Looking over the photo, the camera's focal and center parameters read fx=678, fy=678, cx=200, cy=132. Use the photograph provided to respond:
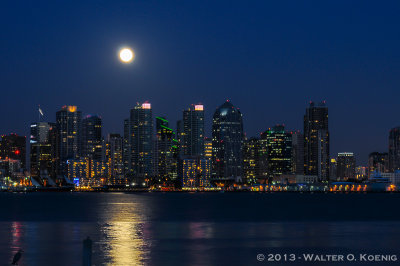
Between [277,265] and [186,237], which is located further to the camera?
[186,237]

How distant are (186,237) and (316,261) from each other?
55.7ft

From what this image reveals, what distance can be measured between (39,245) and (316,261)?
18.9 m

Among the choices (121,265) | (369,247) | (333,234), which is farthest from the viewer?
(333,234)

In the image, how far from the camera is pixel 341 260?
123ft

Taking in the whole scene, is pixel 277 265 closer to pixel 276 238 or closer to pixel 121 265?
pixel 121 265

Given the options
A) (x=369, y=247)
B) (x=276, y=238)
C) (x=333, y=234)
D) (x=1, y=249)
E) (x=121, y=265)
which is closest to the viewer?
Result: (x=121, y=265)

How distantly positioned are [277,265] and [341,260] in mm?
4029

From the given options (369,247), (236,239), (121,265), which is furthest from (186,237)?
(121,265)

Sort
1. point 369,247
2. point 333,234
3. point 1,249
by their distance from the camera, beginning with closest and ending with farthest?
point 1,249 < point 369,247 < point 333,234

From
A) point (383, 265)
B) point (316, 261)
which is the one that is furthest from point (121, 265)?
point (383, 265)

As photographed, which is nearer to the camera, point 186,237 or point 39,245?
point 39,245

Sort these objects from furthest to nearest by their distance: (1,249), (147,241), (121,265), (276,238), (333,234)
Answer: (333,234)
(276,238)
(147,241)
(1,249)
(121,265)

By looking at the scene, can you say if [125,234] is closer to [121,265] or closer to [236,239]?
[236,239]

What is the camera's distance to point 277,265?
1412 inches
